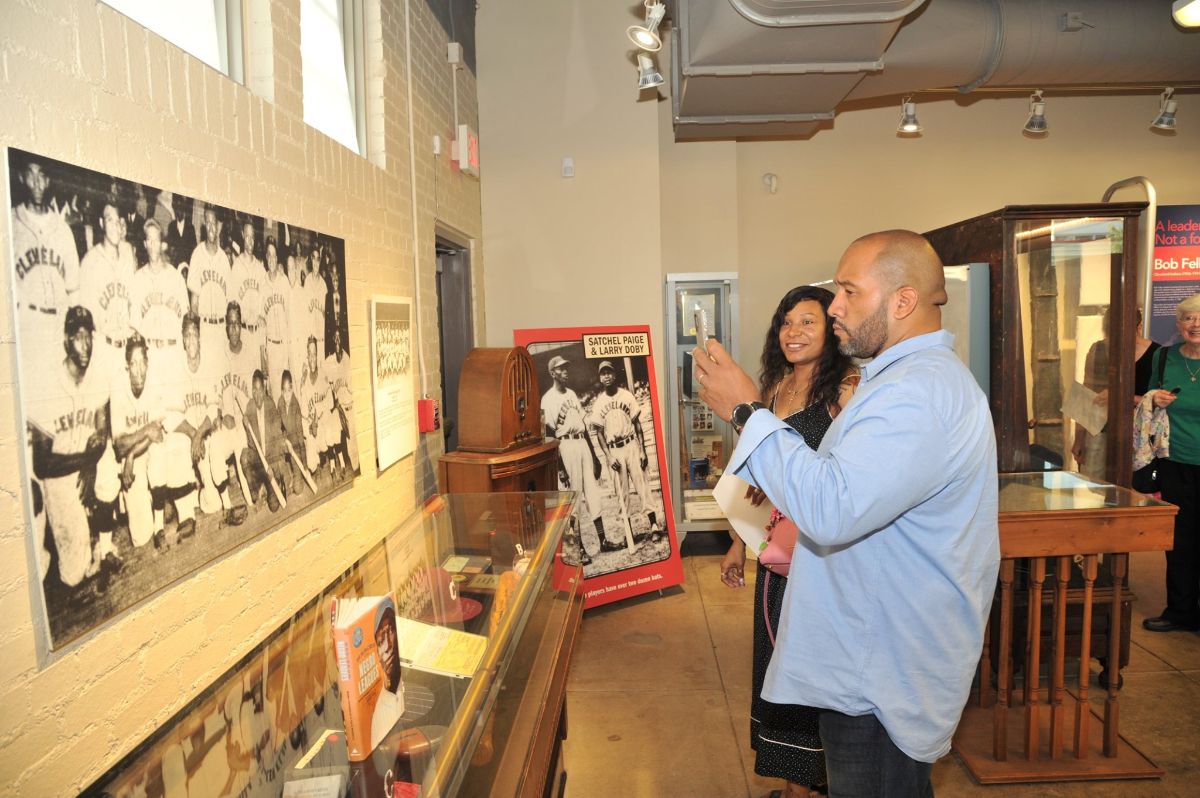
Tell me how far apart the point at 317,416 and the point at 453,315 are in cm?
243

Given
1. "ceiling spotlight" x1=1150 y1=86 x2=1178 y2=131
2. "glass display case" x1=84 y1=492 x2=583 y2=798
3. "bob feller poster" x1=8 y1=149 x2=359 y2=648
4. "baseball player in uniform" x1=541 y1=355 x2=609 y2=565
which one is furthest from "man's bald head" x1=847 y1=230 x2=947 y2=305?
"ceiling spotlight" x1=1150 y1=86 x2=1178 y2=131

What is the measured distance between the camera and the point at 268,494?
2.09 m

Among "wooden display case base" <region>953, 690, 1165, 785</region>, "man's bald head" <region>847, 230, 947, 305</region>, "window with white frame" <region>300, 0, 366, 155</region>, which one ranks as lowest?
"wooden display case base" <region>953, 690, 1165, 785</region>

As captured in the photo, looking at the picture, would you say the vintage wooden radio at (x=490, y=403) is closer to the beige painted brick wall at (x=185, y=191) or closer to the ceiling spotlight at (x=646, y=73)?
the beige painted brick wall at (x=185, y=191)

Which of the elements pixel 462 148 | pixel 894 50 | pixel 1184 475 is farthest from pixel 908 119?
pixel 462 148

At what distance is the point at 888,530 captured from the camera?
1.59m

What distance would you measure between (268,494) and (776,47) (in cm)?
318

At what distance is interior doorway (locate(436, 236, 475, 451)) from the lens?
4711 mm

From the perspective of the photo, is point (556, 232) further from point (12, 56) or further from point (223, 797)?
point (223, 797)

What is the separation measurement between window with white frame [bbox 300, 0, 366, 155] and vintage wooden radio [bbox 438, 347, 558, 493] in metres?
1.09

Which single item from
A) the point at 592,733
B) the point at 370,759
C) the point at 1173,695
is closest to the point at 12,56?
the point at 370,759

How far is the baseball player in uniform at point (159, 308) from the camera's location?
1.59 meters

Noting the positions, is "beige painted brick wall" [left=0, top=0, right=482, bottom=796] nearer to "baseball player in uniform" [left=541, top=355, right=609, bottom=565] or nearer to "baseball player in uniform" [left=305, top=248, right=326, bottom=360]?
"baseball player in uniform" [left=305, top=248, right=326, bottom=360]

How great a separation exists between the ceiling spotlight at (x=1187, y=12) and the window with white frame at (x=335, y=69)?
3.98 metres
